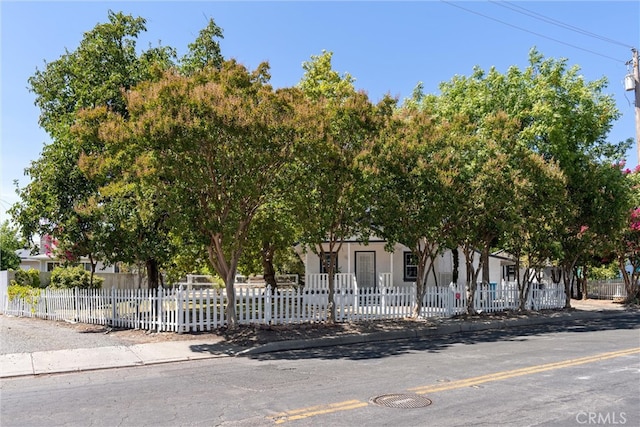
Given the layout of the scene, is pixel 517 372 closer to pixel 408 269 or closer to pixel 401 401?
pixel 401 401

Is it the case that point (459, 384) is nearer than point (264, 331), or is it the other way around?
point (459, 384)

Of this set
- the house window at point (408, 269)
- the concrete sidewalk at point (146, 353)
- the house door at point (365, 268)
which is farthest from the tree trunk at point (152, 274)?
the house window at point (408, 269)

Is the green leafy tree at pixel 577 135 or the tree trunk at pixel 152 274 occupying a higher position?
the green leafy tree at pixel 577 135

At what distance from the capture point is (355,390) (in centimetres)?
804

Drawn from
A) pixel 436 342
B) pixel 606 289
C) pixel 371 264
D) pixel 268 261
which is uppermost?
pixel 268 261

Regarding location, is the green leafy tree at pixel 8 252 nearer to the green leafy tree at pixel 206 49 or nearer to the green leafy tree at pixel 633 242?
the green leafy tree at pixel 206 49

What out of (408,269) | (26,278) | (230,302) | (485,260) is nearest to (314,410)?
(230,302)

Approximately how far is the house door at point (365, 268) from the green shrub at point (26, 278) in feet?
51.0

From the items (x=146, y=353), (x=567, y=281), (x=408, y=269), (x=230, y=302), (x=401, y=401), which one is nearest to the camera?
(x=401, y=401)

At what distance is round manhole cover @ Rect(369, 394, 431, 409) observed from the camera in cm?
710

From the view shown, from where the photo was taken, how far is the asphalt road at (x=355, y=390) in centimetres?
656

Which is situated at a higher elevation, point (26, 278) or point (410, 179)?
point (410, 179)

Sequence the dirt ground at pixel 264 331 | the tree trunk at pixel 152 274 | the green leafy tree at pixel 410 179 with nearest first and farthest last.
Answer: the dirt ground at pixel 264 331
the green leafy tree at pixel 410 179
the tree trunk at pixel 152 274

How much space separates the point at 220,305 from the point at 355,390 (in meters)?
7.37
